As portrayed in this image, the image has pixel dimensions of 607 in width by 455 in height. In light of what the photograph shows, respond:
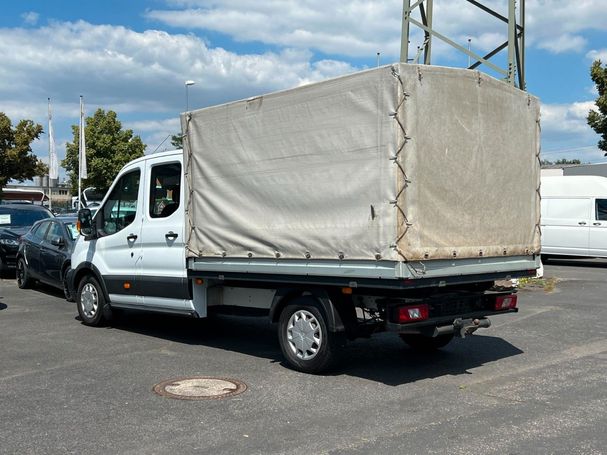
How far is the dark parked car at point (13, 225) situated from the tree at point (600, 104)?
20649mm

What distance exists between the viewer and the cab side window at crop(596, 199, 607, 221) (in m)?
19.3

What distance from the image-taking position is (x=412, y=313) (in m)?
6.21

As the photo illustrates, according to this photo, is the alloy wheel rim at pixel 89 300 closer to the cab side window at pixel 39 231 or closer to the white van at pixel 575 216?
the cab side window at pixel 39 231

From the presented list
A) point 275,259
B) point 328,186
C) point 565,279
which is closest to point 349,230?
point 328,186

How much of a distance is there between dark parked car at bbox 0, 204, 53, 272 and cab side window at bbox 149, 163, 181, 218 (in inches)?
339

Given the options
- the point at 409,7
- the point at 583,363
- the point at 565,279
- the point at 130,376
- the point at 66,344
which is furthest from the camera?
the point at 565,279

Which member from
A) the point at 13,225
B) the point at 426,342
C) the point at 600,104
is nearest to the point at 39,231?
the point at 13,225

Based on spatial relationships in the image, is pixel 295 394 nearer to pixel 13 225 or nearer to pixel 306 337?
pixel 306 337

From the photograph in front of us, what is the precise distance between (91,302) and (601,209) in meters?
15.5

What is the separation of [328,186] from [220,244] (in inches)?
65.7

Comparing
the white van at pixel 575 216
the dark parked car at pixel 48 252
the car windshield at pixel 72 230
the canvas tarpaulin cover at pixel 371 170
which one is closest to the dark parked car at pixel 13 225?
the dark parked car at pixel 48 252

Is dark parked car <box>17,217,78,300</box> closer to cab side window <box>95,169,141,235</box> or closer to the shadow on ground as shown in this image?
the shadow on ground

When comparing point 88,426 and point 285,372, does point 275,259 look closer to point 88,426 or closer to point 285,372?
point 285,372

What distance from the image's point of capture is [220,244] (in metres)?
7.45
